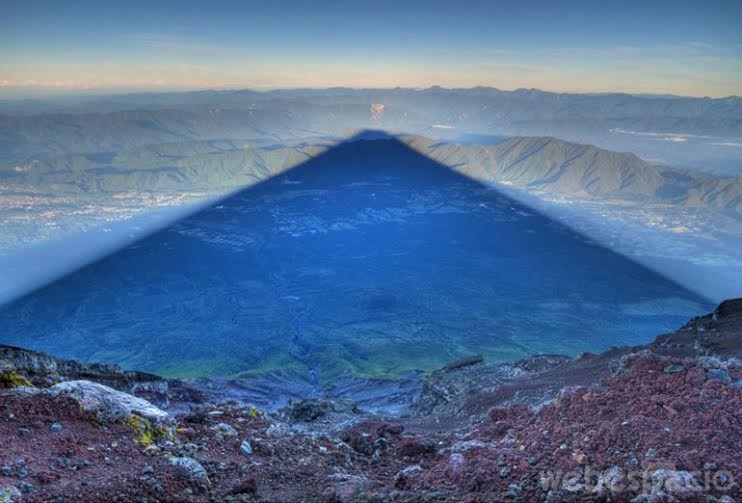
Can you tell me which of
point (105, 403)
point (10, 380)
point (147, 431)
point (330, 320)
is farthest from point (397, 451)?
point (330, 320)

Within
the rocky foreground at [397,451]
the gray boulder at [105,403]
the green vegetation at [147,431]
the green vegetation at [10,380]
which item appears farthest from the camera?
the green vegetation at [10,380]

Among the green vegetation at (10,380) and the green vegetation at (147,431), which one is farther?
the green vegetation at (10,380)

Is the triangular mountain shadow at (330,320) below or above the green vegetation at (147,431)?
below

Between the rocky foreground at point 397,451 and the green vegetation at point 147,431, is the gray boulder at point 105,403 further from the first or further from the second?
the green vegetation at point 147,431

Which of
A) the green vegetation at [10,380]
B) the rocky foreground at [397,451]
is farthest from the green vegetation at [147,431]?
the green vegetation at [10,380]

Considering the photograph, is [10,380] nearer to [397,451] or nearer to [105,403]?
[105,403]

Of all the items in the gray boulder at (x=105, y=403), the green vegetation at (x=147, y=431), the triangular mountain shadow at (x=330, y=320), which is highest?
the gray boulder at (x=105, y=403)

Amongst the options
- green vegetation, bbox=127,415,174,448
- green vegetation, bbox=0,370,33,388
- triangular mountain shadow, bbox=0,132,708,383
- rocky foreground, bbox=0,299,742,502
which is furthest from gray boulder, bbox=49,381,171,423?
triangular mountain shadow, bbox=0,132,708,383

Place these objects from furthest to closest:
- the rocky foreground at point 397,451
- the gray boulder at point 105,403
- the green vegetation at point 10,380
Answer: the green vegetation at point 10,380 → the gray boulder at point 105,403 → the rocky foreground at point 397,451

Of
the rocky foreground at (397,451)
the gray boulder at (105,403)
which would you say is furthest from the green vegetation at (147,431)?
the gray boulder at (105,403)
